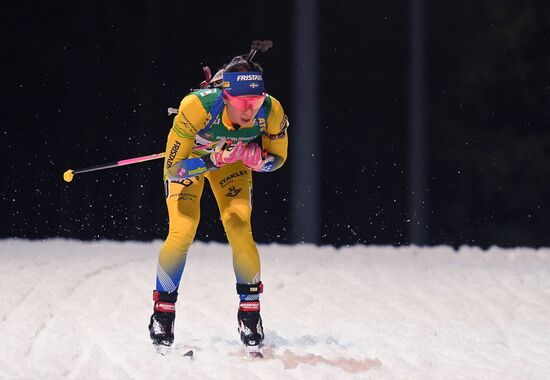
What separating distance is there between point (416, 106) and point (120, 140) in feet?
9.85

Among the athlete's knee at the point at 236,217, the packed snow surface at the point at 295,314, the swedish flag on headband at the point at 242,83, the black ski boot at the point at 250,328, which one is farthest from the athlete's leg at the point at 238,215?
the swedish flag on headband at the point at 242,83

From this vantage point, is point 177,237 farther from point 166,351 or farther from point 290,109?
point 290,109

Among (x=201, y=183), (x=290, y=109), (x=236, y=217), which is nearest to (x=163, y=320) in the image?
(x=236, y=217)

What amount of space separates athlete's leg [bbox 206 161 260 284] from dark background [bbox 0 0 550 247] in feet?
15.1

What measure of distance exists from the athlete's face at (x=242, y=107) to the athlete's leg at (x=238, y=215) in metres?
0.39

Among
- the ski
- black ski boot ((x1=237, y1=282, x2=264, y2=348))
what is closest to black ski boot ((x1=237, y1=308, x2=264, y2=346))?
black ski boot ((x1=237, y1=282, x2=264, y2=348))

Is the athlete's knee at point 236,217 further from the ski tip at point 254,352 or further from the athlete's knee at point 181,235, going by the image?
the ski tip at point 254,352

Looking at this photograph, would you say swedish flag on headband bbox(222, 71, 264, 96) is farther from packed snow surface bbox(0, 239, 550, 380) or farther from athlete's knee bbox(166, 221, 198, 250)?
packed snow surface bbox(0, 239, 550, 380)

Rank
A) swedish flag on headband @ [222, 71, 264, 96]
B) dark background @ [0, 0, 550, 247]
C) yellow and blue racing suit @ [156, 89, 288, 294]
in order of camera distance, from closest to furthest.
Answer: swedish flag on headband @ [222, 71, 264, 96], yellow and blue racing suit @ [156, 89, 288, 294], dark background @ [0, 0, 550, 247]

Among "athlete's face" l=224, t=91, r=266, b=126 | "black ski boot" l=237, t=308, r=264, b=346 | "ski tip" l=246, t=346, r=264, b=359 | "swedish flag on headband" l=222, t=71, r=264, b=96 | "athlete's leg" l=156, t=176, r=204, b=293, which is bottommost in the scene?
"ski tip" l=246, t=346, r=264, b=359

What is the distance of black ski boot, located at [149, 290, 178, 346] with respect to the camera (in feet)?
18.0

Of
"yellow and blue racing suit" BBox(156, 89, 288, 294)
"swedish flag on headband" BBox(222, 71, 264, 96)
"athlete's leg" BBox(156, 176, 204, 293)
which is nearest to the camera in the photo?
"swedish flag on headband" BBox(222, 71, 264, 96)

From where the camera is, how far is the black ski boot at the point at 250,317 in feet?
17.9

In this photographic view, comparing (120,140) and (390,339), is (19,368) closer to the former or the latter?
(390,339)
